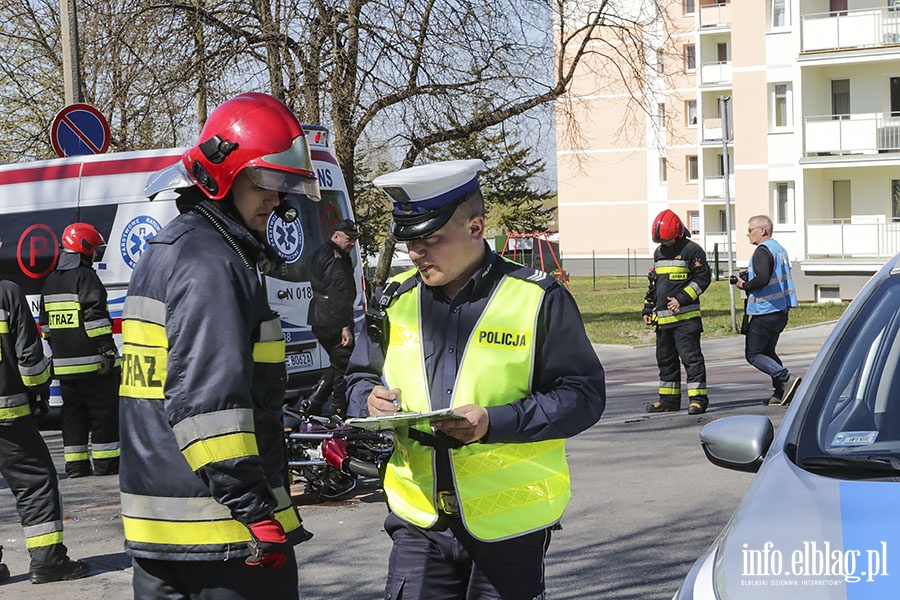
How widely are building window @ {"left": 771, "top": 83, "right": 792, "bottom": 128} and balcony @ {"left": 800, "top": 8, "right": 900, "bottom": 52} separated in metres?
6.66

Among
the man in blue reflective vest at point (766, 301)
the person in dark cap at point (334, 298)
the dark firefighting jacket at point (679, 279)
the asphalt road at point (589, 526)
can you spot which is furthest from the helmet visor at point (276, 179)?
the man in blue reflective vest at point (766, 301)

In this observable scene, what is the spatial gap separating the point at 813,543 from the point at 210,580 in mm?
1563

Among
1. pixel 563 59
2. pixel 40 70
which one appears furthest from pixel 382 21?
pixel 40 70

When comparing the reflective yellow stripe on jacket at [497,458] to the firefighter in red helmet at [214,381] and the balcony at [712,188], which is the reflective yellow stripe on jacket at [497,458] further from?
the balcony at [712,188]

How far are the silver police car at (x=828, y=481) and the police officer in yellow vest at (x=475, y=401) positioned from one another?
1.62 ft

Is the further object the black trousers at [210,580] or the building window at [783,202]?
the building window at [783,202]

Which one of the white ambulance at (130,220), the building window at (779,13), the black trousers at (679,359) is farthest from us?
the building window at (779,13)

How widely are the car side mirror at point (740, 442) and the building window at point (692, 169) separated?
59451mm

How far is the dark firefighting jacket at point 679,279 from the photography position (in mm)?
11797

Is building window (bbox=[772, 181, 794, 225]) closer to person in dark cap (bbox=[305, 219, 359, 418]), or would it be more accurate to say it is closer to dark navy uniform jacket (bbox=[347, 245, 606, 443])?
person in dark cap (bbox=[305, 219, 359, 418])

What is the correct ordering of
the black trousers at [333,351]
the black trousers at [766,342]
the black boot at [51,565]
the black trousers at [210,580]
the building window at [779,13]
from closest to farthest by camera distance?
the black trousers at [210,580], the black boot at [51,565], the black trousers at [333,351], the black trousers at [766,342], the building window at [779,13]

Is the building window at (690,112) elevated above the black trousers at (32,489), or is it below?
above

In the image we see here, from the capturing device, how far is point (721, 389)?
13.9 meters

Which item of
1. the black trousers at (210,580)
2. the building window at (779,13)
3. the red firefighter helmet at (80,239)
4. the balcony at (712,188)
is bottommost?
the black trousers at (210,580)
